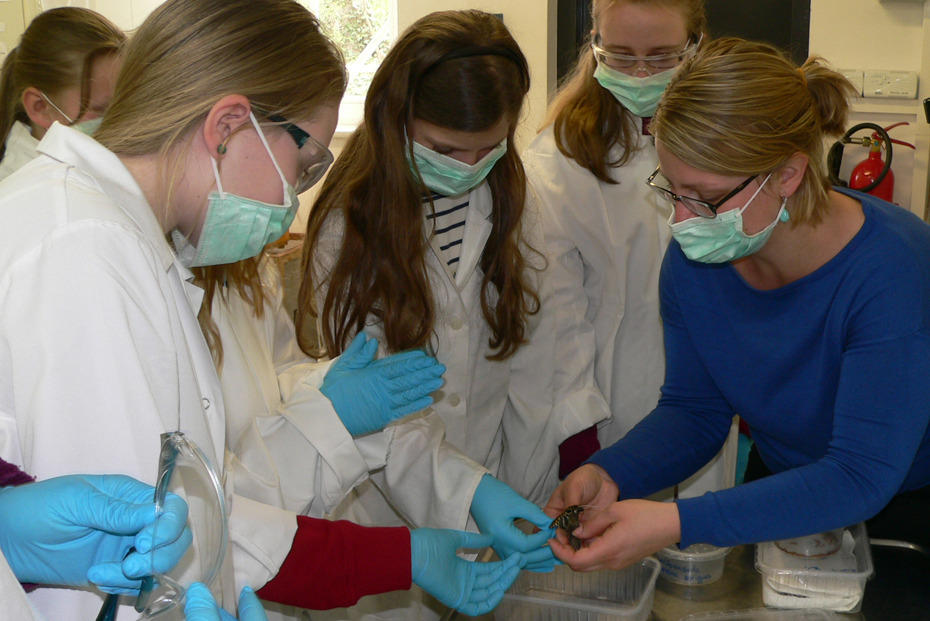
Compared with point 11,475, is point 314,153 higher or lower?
higher

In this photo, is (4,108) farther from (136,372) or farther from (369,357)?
(136,372)

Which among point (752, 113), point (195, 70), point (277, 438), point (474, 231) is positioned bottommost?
point (277, 438)

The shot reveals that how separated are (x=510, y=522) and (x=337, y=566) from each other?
337mm

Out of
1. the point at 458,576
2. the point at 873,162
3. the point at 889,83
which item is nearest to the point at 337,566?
the point at 458,576

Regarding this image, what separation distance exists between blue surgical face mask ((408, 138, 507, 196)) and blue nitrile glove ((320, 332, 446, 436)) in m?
0.36

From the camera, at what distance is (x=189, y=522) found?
73 cm

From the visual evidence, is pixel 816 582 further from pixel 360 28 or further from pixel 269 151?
pixel 360 28

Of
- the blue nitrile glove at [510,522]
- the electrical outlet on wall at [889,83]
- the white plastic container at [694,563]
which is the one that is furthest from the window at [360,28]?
the white plastic container at [694,563]

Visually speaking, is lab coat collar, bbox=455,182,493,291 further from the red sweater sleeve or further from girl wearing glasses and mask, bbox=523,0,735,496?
the red sweater sleeve

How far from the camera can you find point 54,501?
746mm

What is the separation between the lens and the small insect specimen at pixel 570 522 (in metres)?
1.39

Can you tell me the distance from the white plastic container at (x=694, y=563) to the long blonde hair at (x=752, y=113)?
532 mm

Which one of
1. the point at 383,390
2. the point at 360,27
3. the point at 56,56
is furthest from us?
the point at 360,27

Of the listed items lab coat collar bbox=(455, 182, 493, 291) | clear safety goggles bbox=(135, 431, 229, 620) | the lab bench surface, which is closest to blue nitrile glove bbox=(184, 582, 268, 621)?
clear safety goggles bbox=(135, 431, 229, 620)
